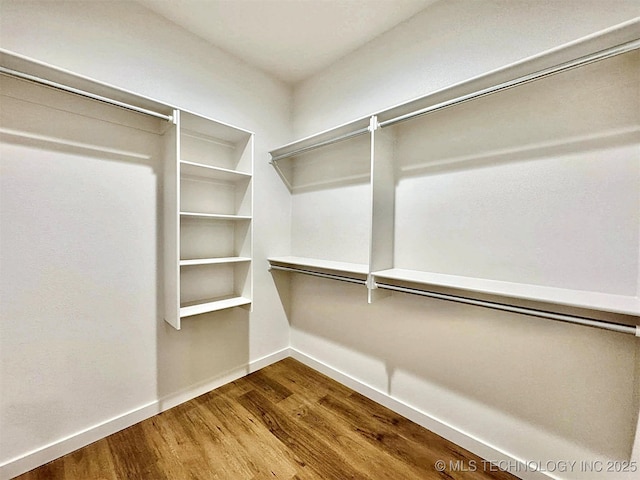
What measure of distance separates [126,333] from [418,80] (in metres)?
2.60

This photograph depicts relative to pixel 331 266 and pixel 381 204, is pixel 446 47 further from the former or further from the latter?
pixel 331 266

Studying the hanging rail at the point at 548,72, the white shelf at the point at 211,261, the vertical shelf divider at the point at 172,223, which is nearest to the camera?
the hanging rail at the point at 548,72

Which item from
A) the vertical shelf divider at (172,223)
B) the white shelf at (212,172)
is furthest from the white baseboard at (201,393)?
the white shelf at (212,172)

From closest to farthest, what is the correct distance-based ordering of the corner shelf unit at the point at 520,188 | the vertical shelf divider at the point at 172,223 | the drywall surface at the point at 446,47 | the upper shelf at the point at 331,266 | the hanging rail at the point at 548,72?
1. the hanging rail at the point at 548,72
2. the corner shelf unit at the point at 520,188
3. the drywall surface at the point at 446,47
4. the vertical shelf divider at the point at 172,223
5. the upper shelf at the point at 331,266

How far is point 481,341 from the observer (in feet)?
5.06

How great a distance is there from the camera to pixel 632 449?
1.12 meters

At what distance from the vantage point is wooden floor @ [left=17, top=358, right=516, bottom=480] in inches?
56.3

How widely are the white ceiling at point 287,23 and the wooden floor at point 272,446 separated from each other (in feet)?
9.17

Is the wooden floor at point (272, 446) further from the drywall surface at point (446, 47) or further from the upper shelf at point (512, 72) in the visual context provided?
the drywall surface at point (446, 47)

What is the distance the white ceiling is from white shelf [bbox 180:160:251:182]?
1.02 m

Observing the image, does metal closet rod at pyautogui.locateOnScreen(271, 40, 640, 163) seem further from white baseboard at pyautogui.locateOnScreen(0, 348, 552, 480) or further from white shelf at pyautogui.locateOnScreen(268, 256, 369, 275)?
white baseboard at pyautogui.locateOnScreen(0, 348, 552, 480)

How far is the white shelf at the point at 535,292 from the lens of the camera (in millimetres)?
1032

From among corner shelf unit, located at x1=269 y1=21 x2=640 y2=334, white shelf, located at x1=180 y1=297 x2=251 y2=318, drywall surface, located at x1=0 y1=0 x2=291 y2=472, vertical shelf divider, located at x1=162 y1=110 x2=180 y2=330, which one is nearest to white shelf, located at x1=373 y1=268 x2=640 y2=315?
corner shelf unit, located at x1=269 y1=21 x2=640 y2=334

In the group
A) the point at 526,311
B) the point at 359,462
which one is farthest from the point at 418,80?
the point at 359,462
